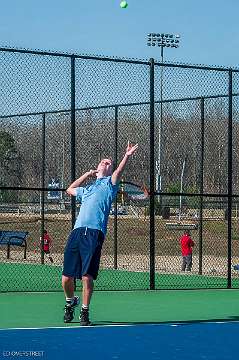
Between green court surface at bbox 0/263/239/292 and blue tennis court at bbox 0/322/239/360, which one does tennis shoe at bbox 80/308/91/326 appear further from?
green court surface at bbox 0/263/239/292

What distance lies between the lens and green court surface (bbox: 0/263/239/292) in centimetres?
1962

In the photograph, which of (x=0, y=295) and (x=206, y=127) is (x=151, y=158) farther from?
(x=206, y=127)

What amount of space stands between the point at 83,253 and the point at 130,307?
2.79 metres

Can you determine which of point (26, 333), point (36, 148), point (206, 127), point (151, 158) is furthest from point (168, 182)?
point (26, 333)

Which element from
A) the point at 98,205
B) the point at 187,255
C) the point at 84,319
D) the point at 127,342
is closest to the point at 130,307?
the point at 84,319

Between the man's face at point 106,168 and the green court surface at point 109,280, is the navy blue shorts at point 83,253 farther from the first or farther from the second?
the green court surface at point 109,280

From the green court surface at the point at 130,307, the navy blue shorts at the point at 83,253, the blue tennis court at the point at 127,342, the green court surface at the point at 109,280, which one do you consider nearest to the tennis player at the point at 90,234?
the navy blue shorts at the point at 83,253

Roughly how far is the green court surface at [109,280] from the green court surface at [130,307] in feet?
3.72

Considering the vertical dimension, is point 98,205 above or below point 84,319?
above

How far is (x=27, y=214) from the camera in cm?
2623

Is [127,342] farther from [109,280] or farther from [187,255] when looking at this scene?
[187,255]

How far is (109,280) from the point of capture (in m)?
21.7

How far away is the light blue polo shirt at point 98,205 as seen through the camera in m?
13.1

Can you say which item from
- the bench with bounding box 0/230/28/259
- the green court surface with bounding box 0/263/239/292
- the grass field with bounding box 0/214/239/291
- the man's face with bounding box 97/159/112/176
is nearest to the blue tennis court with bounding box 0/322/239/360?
the man's face with bounding box 97/159/112/176
